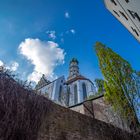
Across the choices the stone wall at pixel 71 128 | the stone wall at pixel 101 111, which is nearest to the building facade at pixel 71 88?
the stone wall at pixel 101 111

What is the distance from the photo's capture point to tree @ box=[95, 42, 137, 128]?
9751 millimetres

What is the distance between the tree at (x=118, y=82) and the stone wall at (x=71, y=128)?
8.93 feet

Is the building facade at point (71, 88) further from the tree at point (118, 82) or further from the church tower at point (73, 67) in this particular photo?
the tree at point (118, 82)

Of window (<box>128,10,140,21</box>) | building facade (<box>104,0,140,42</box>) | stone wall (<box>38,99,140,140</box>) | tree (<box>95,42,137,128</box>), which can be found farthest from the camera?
window (<box>128,10,140,21</box>)

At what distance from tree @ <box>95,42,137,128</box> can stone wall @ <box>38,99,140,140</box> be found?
272 centimetres

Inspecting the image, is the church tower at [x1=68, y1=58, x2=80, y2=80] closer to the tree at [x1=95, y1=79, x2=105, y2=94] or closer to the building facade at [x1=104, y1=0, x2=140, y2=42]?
the building facade at [x1=104, y1=0, x2=140, y2=42]

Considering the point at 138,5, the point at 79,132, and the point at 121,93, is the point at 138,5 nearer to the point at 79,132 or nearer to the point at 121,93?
the point at 121,93

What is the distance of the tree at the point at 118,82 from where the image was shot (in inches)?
384

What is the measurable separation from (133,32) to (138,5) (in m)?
4.47

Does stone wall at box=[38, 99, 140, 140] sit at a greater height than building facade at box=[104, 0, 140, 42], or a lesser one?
lesser

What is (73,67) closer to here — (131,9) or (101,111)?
(131,9)

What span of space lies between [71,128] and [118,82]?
6.41m

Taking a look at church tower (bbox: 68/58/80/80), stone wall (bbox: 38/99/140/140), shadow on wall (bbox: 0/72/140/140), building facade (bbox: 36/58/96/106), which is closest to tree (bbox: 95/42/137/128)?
stone wall (bbox: 38/99/140/140)

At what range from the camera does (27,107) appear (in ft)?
14.7
